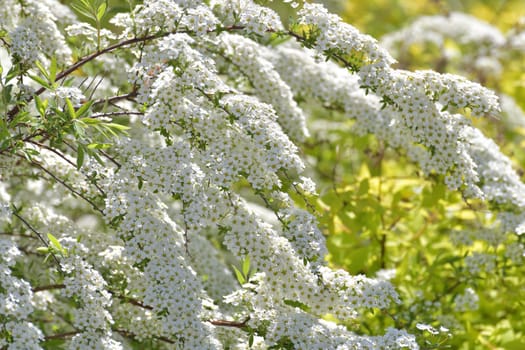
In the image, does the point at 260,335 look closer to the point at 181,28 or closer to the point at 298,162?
the point at 298,162

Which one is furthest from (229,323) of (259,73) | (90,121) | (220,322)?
(259,73)

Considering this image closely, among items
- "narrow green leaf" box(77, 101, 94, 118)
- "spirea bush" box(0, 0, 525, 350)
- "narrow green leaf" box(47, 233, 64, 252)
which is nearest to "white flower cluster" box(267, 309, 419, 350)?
"spirea bush" box(0, 0, 525, 350)

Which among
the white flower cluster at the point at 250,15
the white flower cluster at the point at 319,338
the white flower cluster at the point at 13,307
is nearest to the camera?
the white flower cluster at the point at 13,307

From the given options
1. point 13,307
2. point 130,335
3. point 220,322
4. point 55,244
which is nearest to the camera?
point 13,307

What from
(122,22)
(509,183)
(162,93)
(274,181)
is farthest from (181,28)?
(509,183)

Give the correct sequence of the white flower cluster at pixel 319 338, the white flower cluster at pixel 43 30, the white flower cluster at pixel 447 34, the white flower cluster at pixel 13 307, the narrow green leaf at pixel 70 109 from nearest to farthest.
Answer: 1. the white flower cluster at pixel 13 307
2. the narrow green leaf at pixel 70 109
3. the white flower cluster at pixel 319 338
4. the white flower cluster at pixel 43 30
5. the white flower cluster at pixel 447 34

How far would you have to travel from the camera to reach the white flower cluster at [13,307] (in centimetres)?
286

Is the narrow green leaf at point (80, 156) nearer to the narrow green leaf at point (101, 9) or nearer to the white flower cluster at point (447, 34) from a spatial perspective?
the narrow green leaf at point (101, 9)

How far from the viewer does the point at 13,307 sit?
286 centimetres

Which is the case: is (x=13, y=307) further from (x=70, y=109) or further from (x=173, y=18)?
(x=173, y=18)

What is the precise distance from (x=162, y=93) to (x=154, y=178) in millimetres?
382

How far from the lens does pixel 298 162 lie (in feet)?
10.6

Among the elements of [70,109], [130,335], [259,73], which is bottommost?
[130,335]

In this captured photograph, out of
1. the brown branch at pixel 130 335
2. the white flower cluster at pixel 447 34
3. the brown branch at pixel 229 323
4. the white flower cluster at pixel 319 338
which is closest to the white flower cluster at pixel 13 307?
the brown branch at pixel 130 335
